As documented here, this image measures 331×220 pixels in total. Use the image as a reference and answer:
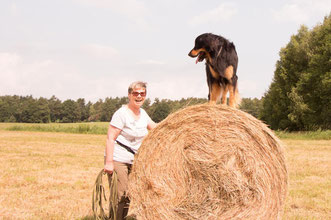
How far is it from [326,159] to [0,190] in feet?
31.5

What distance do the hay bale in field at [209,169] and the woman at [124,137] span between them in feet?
0.71

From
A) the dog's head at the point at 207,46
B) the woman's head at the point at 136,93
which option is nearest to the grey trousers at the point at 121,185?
the woman's head at the point at 136,93

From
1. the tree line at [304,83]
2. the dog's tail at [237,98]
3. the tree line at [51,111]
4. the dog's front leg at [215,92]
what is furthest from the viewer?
the tree line at [51,111]

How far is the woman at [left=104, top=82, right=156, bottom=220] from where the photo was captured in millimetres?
3688

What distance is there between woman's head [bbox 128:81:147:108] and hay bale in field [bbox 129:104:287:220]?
0.41 m

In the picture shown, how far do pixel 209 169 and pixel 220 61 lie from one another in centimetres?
140

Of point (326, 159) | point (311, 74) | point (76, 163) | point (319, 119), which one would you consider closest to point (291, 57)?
point (311, 74)

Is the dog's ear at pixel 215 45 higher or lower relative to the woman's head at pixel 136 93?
higher

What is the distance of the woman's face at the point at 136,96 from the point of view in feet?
12.3

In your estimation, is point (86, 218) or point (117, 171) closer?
point (117, 171)

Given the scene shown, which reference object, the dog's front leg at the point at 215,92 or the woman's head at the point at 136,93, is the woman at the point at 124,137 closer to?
the woman's head at the point at 136,93

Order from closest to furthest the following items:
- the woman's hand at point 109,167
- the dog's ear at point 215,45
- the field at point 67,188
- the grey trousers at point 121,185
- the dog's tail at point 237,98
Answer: the woman's hand at point 109,167
the grey trousers at point 121,185
the dog's ear at point 215,45
the dog's tail at point 237,98
the field at point 67,188

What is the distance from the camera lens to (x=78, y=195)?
569 cm

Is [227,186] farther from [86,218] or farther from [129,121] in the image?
[86,218]
